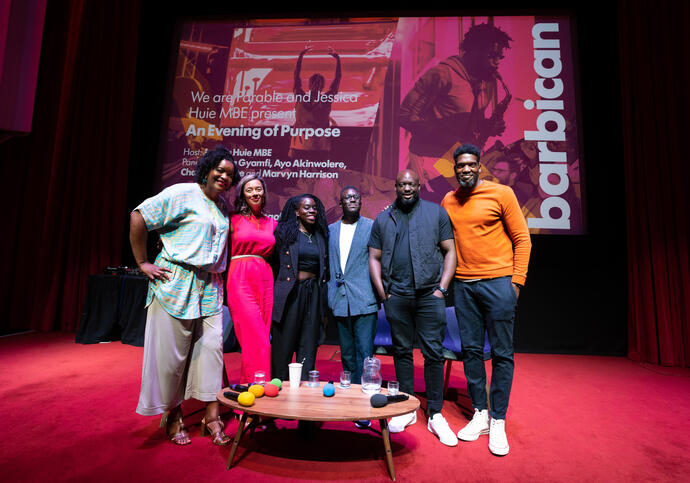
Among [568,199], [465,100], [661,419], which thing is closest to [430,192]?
[465,100]

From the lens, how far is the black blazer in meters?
2.36

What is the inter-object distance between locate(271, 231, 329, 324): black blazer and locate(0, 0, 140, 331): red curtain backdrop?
393cm

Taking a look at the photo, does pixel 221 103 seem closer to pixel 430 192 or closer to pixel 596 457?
pixel 430 192

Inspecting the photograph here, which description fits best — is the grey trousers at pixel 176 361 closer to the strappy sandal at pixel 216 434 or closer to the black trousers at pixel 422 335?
the strappy sandal at pixel 216 434

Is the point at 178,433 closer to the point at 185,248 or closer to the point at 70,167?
the point at 185,248

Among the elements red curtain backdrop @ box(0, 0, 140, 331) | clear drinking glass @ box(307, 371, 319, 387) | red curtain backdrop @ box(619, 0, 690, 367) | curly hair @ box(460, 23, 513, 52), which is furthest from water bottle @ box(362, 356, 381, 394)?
red curtain backdrop @ box(0, 0, 140, 331)

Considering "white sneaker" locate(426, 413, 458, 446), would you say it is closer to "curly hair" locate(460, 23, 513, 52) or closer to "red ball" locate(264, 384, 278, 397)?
"red ball" locate(264, 384, 278, 397)

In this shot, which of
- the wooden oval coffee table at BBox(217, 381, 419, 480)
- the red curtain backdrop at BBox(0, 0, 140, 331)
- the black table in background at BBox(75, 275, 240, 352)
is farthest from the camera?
the red curtain backdrop at BBox(0, 0, 140, 331)

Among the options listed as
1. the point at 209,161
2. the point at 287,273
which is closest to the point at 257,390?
the point at 287,273

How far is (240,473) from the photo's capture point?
1795mm

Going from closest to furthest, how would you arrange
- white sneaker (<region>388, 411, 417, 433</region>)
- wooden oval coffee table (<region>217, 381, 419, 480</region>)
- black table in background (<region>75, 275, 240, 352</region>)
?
wooden oval coffee table (<region>217, 381, 419, 480</region>) → white sneaker (<region>388, 411, 417, 433</region>) → black table in background (<region>75, 275, 240, 352</region>)

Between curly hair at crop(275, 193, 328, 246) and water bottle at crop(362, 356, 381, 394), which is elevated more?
curly hair at crop(275, 193, 328, 246)

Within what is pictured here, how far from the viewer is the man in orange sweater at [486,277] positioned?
87.6 inches

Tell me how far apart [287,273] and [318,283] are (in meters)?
0.22
